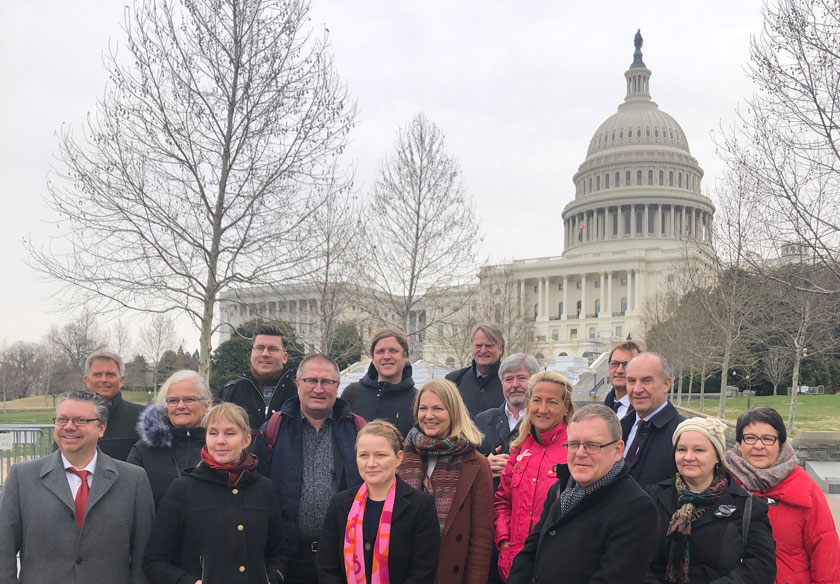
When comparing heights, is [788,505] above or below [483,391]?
below

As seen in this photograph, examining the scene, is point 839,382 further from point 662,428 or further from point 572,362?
point 662,428

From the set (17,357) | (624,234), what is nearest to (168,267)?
(17,357)

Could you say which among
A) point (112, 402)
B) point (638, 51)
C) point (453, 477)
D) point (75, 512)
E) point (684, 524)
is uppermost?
point (638, 51)

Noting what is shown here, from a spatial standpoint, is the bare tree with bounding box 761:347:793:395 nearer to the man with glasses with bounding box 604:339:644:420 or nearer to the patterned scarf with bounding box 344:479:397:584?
the man with glasses with bounding box 604:339:644:420

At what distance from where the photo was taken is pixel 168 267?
14109 mm

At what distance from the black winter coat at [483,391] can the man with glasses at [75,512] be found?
10.3 ft

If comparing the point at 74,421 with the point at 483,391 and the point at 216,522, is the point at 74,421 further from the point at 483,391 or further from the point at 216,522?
the point at 483,391

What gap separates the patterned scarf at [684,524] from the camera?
390cm

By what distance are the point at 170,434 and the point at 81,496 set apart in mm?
661

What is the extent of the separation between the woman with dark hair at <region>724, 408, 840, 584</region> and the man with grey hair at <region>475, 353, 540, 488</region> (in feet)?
5.29

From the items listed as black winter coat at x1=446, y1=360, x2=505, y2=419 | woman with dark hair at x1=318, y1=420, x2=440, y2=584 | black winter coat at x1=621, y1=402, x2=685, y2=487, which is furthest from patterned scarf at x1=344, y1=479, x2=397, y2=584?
black winter coat at x1=446, y1=360, x2=505, y2=419

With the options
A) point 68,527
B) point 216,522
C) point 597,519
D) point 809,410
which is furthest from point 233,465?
point 809,410

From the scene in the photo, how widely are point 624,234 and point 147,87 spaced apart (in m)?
96.3

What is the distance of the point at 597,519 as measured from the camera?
369 centimetres
